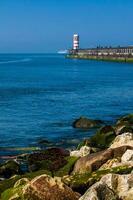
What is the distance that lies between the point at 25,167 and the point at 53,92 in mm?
51614

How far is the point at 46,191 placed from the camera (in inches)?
618

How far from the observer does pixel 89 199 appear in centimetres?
1453

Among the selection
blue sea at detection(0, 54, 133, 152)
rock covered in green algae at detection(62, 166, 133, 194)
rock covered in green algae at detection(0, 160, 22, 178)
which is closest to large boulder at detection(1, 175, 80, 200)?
rock covered in green algae at detection(62, 166, 133, 194)

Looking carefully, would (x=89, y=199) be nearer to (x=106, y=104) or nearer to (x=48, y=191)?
(x=48, y=191)

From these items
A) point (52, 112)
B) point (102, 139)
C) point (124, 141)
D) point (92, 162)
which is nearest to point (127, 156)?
point (92, 162)

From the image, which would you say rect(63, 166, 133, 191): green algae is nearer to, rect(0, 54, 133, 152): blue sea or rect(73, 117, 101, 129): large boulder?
rect(0, 54, 133, 152): blue sea

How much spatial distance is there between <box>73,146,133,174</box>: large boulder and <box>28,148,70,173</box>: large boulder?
3408 millimetres


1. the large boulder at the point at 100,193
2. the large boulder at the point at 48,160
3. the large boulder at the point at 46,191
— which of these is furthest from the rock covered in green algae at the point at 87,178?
the large boulder at the point at 48,160

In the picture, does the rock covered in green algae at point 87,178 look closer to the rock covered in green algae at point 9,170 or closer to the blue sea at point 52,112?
the rock covered in green algae at point 9,170

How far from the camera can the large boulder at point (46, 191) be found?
51.3 feet

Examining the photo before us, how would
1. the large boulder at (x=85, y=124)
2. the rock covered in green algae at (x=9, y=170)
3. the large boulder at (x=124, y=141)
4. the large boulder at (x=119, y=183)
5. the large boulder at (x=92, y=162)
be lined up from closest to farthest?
the large boulder at (x=119, y=183) → the large boulder at (x=92, y=162) → the large boulder at (x=124, y=141) → the rock covered in green algae at (x=9, y=170) → the large boulder at (x=85, y=124)

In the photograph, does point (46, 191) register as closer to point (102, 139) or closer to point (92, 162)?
point (92, 162)

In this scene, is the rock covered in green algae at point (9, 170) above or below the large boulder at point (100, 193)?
below

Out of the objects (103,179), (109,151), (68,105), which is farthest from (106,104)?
(103,179)
